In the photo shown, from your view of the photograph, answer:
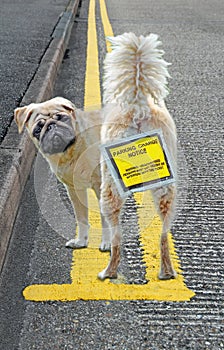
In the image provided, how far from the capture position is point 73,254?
3.07 metres

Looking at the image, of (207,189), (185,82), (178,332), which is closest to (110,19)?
(185,82)

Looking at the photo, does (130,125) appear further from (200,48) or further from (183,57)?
(200,48)

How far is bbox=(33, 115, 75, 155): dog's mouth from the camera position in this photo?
2650mm

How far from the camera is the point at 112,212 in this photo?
8.53 ft

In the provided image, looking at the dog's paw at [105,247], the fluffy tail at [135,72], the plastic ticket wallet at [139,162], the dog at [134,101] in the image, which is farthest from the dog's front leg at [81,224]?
the fluffy tail at [135,72]

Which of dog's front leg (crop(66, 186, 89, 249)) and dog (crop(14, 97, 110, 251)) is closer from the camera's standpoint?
dog (crop(14, 97, 110, 251))

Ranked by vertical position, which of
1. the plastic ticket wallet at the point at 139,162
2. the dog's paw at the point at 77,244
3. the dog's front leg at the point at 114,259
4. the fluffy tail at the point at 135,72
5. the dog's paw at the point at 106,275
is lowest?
the dog's paw at the point at 77,244

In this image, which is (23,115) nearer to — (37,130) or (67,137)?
(37,130)

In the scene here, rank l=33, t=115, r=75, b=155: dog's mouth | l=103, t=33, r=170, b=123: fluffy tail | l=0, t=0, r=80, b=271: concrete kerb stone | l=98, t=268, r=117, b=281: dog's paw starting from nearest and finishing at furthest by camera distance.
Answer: l=103, t=33, r=170, b=123: fluffy tail → l=33, t=115, r=75, b=155: dog's mouth → l=98, t=268, r=117, b=281: dog's paw → l=0, t=0, r=80, b=271: concrete kerb stone

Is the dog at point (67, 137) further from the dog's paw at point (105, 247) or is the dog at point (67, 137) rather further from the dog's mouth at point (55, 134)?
the dog's paw at point (105, 247)

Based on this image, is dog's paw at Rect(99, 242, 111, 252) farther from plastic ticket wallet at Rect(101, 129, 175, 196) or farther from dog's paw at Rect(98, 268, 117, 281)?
plastic ticket wallet at Rect(101, 129, 175, 196)

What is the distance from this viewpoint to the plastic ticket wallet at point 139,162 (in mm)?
2461

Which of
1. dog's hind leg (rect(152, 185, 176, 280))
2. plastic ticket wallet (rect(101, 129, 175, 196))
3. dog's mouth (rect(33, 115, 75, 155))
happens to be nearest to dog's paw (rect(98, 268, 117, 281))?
dog's hind leg (rect(152, 185, 176, 280))

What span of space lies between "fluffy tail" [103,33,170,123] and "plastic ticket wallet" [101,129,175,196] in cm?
12
